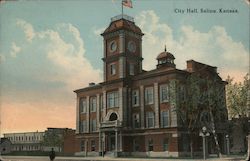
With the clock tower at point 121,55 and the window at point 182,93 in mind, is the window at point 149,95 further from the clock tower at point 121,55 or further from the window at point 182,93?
the window at point 182,93

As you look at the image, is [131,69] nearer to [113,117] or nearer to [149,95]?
[149,95]

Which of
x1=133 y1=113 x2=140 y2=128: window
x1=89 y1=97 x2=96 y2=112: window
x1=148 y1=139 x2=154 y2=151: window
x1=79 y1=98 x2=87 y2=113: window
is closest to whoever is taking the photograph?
x1=148 y1=139 x2=154 y2=151: window

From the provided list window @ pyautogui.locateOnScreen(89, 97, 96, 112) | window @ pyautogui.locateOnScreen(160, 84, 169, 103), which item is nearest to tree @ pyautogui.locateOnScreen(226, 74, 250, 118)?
window @ pyautogui.locateOnScreen(160, 84, 169, 103)

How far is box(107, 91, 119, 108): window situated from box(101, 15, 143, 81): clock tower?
115 cm

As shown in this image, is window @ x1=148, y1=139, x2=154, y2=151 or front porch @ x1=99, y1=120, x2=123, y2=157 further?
front porch @ x1=99, y1=120, x2=123, y2=157

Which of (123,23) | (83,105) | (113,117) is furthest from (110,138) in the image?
(123,23)

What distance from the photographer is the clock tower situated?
29.8m

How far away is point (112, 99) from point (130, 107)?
1.58 metres

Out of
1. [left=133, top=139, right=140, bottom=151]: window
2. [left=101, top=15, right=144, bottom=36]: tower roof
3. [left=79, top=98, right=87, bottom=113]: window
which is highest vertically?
[left=101, top=15, right=144, bottom=36]: tower roof

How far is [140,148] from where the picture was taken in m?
31.3

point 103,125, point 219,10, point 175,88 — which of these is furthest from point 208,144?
point 219,10

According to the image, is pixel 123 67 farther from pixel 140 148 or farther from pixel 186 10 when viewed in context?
pixel 186 10

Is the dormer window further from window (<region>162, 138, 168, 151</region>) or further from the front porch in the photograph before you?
window (<region>162, 138, 168, 151</region>)

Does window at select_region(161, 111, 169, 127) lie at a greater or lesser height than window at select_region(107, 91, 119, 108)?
lesser
